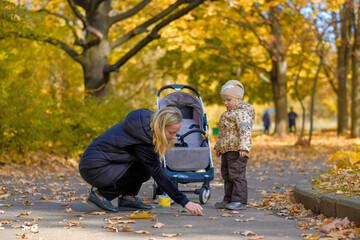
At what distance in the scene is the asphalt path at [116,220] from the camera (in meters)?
5.09

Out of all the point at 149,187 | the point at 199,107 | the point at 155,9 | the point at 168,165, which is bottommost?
the point at 149,187

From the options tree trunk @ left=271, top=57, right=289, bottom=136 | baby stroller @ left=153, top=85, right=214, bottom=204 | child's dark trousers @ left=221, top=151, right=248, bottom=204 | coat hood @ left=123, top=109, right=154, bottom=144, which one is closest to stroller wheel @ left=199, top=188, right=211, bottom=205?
baby stroller @ left=153, top=85, right=214, bottom=204

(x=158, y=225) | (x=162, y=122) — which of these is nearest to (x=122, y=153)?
(x=162, y=122)

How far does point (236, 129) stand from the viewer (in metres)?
6.97

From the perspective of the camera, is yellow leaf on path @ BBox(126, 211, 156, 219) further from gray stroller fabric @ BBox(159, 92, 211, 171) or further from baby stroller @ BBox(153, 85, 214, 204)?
gray stroller fabric @ BBox(159, 92, 211, 171)

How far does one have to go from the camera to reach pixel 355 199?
563 centimetres

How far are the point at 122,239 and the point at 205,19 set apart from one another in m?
23.1

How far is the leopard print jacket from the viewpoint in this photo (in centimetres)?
676

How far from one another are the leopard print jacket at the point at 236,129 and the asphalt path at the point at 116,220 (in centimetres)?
85

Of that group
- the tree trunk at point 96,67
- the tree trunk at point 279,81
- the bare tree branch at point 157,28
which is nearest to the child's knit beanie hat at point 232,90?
the bare tree branch at point 157,28

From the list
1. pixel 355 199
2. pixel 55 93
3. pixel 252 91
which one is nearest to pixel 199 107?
pixel 355 199

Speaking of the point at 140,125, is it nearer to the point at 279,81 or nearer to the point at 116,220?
the point at 116,220

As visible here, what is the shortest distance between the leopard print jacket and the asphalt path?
85cm

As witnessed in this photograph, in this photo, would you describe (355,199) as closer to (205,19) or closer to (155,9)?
(155,9)
